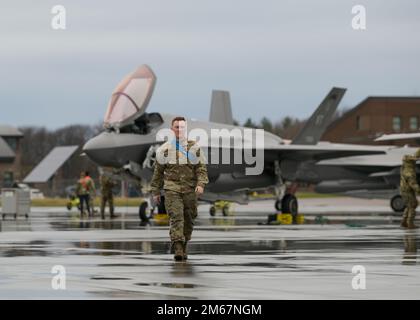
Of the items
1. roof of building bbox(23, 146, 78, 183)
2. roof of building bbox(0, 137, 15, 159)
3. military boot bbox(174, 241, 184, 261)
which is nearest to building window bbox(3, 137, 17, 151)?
roof of building bbox(0, 137, 15, 159)

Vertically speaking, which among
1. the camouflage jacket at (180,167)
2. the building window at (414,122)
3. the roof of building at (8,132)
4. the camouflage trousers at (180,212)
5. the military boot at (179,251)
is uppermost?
the roof of building at (8,132)

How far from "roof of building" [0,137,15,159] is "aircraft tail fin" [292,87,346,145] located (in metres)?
94.6

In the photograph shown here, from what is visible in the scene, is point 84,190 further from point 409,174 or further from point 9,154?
point 9,154

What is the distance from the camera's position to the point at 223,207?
38.0 metres

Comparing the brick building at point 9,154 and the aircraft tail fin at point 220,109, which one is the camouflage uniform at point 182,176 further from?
the brick building at point 9,154

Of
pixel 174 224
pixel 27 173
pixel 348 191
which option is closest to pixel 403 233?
pixel 174 224

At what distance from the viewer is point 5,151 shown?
127m

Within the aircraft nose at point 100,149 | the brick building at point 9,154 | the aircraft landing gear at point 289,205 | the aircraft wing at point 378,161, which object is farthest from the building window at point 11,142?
the aircraft landing gear at point 289,205

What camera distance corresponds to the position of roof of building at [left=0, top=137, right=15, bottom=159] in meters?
126

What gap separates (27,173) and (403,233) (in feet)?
371

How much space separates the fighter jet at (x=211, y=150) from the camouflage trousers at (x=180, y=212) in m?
14.5

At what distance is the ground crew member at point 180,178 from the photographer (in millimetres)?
14547
